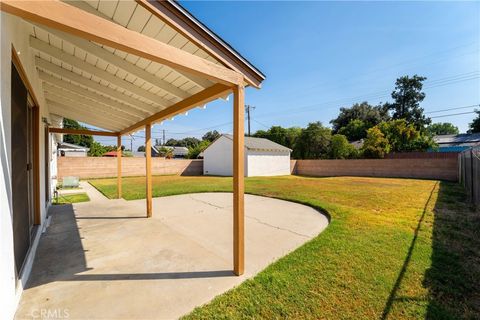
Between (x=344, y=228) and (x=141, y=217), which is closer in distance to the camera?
(x=344, y=228)

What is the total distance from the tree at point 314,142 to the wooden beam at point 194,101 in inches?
899

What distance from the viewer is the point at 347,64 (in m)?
14.8

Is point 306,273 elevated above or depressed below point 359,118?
below

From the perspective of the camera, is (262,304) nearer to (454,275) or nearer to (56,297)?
(56,297)

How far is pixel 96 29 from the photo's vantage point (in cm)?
183

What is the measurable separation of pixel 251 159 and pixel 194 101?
16.2 metres

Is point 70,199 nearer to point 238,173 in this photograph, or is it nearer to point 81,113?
point 81,113

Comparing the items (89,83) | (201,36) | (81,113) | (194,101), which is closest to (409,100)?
(194,101)

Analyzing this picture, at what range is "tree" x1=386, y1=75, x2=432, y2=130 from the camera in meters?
33.8

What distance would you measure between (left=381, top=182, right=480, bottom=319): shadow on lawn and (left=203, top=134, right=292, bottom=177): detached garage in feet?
50.5

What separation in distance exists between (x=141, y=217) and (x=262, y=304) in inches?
176

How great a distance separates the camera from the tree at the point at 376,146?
63.4 feet

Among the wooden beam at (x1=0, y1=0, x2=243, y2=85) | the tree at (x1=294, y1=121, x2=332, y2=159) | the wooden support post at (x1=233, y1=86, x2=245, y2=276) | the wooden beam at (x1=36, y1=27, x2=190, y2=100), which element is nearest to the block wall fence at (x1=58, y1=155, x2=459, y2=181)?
the tree at (x1=294, y1=121, x2=332, y2=159)

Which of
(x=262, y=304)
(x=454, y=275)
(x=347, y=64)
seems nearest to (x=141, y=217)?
(x=262, y=304)
